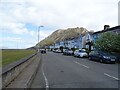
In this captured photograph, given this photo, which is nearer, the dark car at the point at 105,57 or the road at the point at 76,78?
the road at the point at 76,78

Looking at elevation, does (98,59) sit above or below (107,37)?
below

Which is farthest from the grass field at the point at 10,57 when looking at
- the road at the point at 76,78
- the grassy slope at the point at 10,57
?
the road at the point at 76,78

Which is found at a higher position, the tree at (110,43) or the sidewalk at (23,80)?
the tree at (110,43)

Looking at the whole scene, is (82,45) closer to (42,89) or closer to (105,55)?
(105,55)

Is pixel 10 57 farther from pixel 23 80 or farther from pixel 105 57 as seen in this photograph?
pixel 23 80

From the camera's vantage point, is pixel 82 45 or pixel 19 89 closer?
pixel 19 89

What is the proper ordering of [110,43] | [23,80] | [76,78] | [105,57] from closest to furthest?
1. [23,80]
2. [76,78]
3. [105,57]
4. [110,43]

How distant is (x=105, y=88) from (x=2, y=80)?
4.58 metres

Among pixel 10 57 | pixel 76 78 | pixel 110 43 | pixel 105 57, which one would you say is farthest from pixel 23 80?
pixel 110 43

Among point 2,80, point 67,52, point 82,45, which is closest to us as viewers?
point 2,80

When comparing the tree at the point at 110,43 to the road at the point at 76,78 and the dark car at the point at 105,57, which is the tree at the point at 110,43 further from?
the road at the point at 76,78

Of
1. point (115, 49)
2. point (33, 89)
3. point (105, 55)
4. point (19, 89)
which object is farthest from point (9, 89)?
point (115, 49)

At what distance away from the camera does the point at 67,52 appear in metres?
63.1

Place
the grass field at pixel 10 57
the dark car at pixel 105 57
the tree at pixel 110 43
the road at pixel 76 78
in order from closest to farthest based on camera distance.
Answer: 1. the road at pixel 76 78
2. the grass field at pixel 10 57
3. the dark car at pixel 105 57
4. the tree at pixel 110 43
